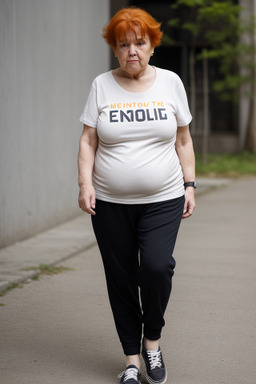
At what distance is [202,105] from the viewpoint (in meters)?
22.3

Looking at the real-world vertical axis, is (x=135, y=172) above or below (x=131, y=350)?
above

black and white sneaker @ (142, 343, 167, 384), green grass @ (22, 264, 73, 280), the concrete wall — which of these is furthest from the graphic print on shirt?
the concrete wall

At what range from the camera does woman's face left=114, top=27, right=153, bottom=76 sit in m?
3.94

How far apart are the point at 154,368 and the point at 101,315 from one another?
1.46 meters

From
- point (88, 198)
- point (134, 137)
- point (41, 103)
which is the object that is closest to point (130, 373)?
point (88, 198)

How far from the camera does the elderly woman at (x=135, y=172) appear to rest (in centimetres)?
396

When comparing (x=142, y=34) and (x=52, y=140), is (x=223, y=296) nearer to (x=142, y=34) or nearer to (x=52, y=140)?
(x=142, y=34)

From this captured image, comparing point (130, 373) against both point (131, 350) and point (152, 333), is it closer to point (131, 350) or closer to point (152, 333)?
point (131, 350)

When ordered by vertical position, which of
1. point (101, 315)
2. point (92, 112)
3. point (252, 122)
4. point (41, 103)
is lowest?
point (252, 122)

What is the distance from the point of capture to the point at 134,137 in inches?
156

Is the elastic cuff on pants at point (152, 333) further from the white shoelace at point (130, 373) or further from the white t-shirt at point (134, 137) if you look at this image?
the white t-shirt at point (134, 137)

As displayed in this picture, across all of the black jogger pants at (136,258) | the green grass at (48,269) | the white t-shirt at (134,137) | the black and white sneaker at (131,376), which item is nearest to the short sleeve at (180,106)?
the white t-shirt at (134,137)

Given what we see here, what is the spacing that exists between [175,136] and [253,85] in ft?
56.0

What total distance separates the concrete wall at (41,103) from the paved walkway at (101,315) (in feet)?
1.23
